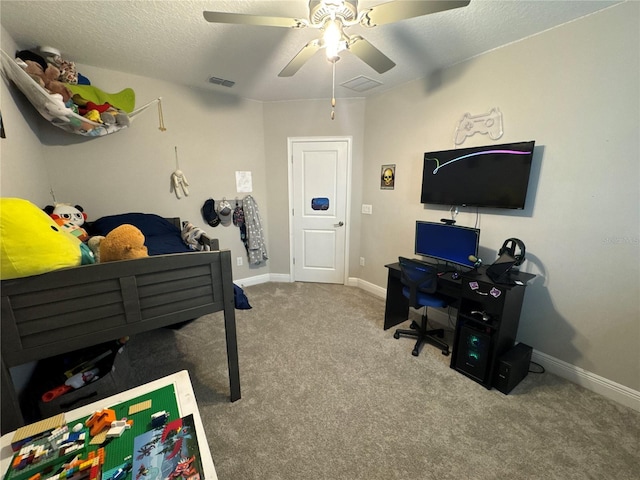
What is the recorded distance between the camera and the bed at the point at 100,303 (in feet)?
3.66

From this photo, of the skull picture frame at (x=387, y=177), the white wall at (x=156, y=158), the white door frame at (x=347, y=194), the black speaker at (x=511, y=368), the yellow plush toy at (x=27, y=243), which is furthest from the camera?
the white door frame at (x=347, y=194)

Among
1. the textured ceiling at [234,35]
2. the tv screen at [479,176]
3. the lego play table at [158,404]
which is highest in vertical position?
the textured ceiling at [234,35]

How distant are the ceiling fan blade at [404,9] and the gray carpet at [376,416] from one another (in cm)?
216

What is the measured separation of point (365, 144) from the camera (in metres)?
3.37

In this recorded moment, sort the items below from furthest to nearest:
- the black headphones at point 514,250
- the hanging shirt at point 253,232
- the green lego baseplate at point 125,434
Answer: the hanging shirt at point 253,232
the black headphones at point 514,250
the green lego baseplate at point 125,434

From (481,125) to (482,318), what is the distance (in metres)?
1.62

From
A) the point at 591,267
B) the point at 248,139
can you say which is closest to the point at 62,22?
the point at 248,139

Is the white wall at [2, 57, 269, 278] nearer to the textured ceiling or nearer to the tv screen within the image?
the textured ceiling

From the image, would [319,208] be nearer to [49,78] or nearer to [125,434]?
[49,78]

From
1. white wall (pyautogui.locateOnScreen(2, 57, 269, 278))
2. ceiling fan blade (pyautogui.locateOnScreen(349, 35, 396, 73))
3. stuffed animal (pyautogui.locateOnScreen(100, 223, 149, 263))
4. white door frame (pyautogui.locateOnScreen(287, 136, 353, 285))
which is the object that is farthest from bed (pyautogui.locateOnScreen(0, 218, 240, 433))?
white door frame (pyautogui.locateOnScreen(287, 136, 353, 285))

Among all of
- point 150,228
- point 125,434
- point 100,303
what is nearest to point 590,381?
point 125,434

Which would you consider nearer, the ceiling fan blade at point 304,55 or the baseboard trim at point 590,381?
the ceiling fan blade at point 304,55

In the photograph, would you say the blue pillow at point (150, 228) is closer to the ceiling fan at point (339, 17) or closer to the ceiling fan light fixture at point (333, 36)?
the ceiling fan at point (339, 17)

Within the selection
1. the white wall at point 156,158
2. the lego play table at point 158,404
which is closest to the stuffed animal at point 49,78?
the white wall at point 156,158
